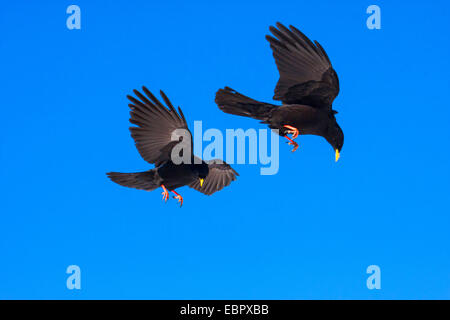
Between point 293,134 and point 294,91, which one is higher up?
point 294,91

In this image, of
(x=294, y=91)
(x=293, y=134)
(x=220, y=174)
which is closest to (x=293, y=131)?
(x=293, y=134)

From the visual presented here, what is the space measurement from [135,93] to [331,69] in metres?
2.99

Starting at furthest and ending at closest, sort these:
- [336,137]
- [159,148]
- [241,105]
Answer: [336,137]
[159,148]
[241,105]

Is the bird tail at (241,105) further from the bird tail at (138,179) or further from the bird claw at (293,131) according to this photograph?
the bird tail at (138,179)

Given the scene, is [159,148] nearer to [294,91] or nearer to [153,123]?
[153,123]

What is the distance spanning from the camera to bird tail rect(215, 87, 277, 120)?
8.60m

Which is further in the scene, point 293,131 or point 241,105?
point 293,131

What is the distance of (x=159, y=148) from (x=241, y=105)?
156 cm

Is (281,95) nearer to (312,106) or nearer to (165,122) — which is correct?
(312,106)

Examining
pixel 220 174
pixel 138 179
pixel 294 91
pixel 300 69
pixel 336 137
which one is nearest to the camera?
pixel 300 69

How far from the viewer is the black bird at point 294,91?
8.68 metres

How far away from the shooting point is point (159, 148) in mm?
9297

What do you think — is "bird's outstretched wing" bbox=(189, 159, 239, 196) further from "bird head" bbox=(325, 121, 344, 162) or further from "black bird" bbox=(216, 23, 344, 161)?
"black bird" bbox=(216, 23, 344, 161)
